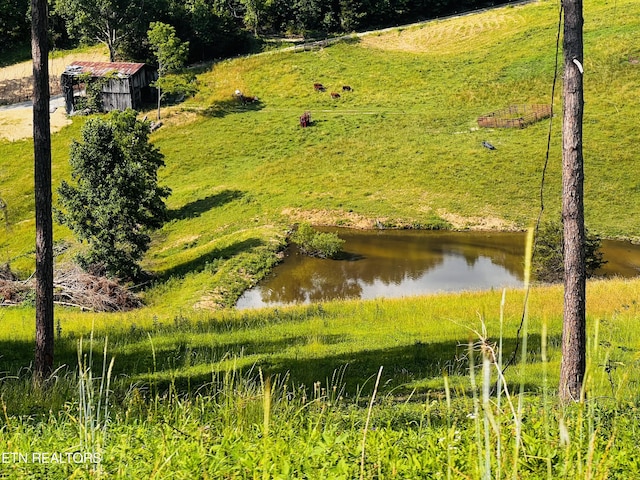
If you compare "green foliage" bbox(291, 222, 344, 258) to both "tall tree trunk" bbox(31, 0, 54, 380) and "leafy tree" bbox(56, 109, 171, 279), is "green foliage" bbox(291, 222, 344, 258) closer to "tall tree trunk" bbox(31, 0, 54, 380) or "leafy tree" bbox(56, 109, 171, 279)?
"leafy tree" bbox(56, 109, 171, 279)

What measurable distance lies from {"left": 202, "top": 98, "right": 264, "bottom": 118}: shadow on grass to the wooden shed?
311 inches

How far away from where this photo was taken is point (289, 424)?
5.65 meters

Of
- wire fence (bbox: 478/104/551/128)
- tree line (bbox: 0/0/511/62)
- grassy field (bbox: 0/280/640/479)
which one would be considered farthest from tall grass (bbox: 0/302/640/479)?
tree line (bbox: 0/0/511/62)

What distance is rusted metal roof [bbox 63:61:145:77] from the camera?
64.8 m

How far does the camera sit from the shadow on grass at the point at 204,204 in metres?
44.7

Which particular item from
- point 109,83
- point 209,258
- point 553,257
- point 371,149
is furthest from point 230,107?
point 553,257

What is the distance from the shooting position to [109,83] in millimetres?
64312

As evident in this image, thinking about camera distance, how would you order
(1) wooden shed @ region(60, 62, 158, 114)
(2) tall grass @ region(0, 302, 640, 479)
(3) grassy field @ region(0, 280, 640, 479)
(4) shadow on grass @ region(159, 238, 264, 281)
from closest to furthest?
(2) tall grass @ region(0, 302, 640, 479) < (3) grassy field @ region(0, 280, 640, 479) < (4) shadow on grass @ region(159, 238, 264, 281) < (1) wooden shed @ region(60, 62, 158, 114)

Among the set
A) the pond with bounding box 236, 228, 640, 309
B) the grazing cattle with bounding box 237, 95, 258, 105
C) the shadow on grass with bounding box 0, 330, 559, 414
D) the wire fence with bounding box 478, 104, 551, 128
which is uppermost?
the grazing cattle with bounding box 237, 95, 258, 105

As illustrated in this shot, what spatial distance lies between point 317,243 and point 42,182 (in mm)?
24287

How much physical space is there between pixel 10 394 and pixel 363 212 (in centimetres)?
3476

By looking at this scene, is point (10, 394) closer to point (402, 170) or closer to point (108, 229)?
point (108, 229)

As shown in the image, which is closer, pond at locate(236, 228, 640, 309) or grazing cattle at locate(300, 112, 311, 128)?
pond at locate(236, 228, 640, 309)

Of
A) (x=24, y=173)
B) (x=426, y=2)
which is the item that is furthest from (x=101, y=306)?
(x=426, y=2)
